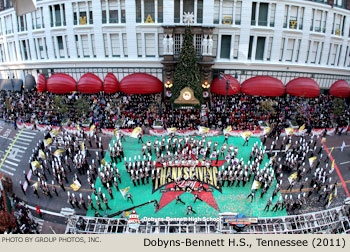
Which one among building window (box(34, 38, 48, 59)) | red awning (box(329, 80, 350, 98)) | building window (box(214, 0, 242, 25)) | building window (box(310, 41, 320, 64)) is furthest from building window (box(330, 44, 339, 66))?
building window (box(34, 38, 48, 59))

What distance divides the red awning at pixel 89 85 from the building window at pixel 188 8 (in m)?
12.4

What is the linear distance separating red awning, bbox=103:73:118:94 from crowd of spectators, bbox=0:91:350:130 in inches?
50.1

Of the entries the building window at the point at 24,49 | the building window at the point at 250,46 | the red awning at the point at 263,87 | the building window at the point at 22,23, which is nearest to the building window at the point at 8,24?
the building window at the point at 22,23

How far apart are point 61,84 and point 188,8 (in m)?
18.4

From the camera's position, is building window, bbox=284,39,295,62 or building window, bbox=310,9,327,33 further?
building window, bbox=284,39,295,62

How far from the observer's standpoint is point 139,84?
90.0ft

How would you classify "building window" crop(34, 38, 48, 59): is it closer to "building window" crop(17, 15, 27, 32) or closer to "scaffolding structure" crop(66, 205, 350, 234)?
"building window" crop(17, 15, 27, 32)

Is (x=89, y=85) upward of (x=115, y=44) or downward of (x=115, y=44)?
downward

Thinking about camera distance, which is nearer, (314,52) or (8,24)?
(314,52)

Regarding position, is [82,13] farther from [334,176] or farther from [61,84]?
[334,176]

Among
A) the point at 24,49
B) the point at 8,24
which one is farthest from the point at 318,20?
the point at 8,24

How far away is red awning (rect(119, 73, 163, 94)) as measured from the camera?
27.4 meters

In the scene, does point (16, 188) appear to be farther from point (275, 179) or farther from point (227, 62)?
point (227, 62)

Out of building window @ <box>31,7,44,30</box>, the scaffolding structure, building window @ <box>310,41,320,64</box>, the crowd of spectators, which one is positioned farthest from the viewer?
building window @ <box>31,7,44,30</box>
